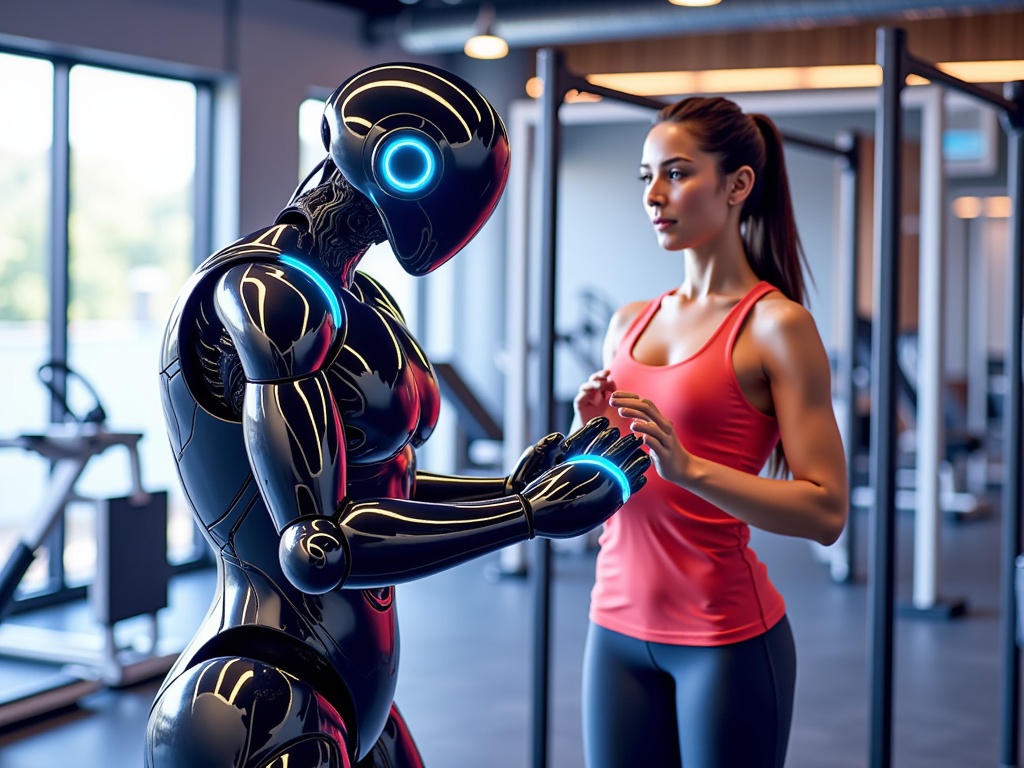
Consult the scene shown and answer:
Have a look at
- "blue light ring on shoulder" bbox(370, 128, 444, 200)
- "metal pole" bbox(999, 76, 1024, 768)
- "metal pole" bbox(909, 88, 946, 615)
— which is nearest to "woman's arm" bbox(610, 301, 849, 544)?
"blue light ring on shoulder" bbox(370, 128, 444, 200)

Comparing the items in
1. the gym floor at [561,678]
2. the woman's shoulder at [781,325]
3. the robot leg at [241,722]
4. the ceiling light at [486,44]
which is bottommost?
the gym floor at [561,678]

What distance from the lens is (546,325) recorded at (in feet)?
8.23

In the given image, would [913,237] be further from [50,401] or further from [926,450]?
[50,401]

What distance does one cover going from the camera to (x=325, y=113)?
1216 mm

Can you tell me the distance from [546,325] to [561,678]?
2.02 meters

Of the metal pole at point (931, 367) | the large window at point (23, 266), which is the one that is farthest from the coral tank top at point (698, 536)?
the large window at point (23, 266)

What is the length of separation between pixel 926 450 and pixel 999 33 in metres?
3.40

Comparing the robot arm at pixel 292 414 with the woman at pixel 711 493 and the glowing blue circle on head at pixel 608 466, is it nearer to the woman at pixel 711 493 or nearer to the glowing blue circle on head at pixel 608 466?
the glowing blue circle on head at pixel 608 466

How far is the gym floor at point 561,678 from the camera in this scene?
342 centimetres

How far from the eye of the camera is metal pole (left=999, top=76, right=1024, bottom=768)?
9.68ft

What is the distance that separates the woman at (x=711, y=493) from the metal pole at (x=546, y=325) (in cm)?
67

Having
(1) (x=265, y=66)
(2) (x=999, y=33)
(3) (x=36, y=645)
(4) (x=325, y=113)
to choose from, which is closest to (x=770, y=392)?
(4) (x=325, y=113)

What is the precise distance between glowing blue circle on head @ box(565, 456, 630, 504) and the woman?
39 cm

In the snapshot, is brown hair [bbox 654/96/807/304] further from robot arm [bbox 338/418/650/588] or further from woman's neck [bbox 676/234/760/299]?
robot arm [bbox 338/418/650/588]
